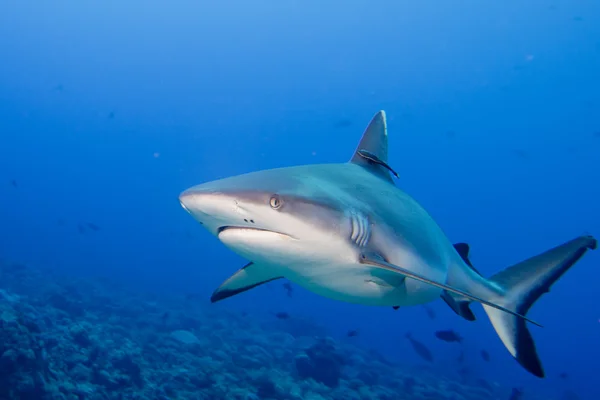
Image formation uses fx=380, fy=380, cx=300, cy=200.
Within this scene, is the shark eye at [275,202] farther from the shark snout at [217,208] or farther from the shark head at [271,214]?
the shark snout at [217,208]

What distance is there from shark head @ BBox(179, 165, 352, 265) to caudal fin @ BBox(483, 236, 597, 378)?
2.39 metres

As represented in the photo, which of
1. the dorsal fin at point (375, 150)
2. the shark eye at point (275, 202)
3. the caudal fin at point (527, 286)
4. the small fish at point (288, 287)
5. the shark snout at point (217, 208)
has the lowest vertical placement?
the shark snout at point (217, 208)

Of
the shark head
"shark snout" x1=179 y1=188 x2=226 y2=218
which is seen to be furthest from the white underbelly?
"shark snout" x1=179 y1=188 x2=226 y2=218

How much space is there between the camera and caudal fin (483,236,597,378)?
3.55 meters

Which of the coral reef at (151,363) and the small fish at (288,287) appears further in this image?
the small fish at (288,287)

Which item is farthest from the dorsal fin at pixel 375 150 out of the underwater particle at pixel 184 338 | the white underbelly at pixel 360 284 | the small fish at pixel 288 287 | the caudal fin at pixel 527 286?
the underwater particle at pixel 184 338

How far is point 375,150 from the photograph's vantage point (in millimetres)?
4246

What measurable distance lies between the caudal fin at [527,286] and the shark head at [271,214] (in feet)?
7.84

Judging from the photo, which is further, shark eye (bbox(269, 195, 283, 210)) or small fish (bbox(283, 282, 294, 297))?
small fish (bbox(283, 282, 294, 297))

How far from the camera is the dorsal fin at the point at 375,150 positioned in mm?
3984

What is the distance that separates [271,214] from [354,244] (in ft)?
2.07

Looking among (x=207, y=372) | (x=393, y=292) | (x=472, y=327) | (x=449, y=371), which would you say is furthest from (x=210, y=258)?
(x=393, y=292)

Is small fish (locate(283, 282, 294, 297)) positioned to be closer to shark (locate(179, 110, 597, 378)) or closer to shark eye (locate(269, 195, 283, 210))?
shark (locate(179, 110, 597, 378))

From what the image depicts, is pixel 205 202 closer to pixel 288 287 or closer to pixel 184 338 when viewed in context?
pixel 288 287
